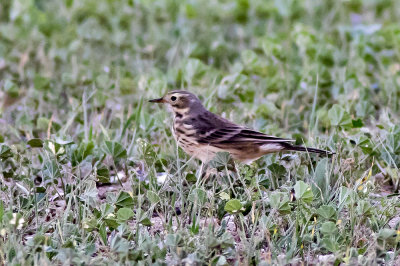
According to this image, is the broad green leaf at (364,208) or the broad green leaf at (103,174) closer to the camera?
the broad green leaf at (364,208)

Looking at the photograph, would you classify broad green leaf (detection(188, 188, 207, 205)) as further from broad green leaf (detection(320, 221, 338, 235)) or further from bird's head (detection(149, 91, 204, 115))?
bird's head (detection(149, 91, 204, 115))

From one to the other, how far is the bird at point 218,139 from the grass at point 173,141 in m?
0.13

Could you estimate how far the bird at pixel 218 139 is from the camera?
5.11 m

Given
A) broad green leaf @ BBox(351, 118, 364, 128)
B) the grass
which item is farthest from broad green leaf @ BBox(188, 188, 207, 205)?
broad green leaf @ BBox(351, 118, 364, 128)

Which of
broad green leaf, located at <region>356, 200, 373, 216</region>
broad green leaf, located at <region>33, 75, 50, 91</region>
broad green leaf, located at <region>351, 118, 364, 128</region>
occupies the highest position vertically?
broad green leaf, located at <region>33, 75, 50, 91</region>

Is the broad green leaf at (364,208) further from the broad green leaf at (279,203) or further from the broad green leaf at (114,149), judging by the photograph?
the broad green leaf at (114,149)

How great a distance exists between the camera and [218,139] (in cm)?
531

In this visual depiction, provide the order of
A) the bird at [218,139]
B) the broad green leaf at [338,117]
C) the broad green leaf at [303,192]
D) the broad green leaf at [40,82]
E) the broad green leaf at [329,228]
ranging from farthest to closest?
1. the broad green leaf at [40,82]
2. the broad green leaf at [338,117]
3. the bird at [218,139]
4. the broad green leaf at [303,192]
5. the broad green leaf at [329,228]

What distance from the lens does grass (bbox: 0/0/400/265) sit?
412cm

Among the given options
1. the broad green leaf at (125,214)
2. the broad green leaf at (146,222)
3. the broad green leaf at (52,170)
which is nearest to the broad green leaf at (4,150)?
the broad green leaf at (52,170)

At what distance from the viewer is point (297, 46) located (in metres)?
8.27

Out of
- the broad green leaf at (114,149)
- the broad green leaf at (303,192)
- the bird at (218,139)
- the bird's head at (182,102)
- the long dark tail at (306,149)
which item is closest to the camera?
the broad green leaf at (303,192)

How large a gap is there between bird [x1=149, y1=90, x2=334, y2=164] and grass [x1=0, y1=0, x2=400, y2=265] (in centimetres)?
13

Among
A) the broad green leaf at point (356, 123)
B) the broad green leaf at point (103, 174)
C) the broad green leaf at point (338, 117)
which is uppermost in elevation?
the broad green leaf at point (338, 117)
